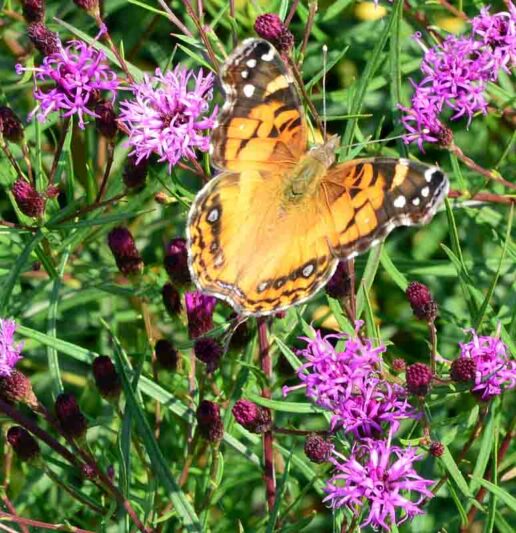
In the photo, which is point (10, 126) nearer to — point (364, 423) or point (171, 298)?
point (171, 298)

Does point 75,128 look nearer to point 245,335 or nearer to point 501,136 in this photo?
point 245,335

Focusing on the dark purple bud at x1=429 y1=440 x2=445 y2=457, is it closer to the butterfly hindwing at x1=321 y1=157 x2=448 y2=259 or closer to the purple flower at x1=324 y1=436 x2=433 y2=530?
the purple flower at x1=324 y1=436 x2=433 y2=530

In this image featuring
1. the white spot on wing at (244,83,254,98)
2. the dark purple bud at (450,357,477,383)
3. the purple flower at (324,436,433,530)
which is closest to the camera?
the purple flower at (324,436,433,530)

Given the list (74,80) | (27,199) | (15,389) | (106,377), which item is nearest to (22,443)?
(15,389)

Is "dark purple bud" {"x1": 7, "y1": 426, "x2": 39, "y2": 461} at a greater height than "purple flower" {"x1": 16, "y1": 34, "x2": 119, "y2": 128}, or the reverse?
"purple flower" {"x1": 16, "y1": 34, "x2": 119, "y2": 128}

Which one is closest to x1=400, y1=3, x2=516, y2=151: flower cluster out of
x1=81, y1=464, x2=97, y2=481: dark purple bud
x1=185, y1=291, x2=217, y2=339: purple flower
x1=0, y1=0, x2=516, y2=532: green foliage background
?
x1=0, y1=0, x2=516, y2=532: green foliage background
